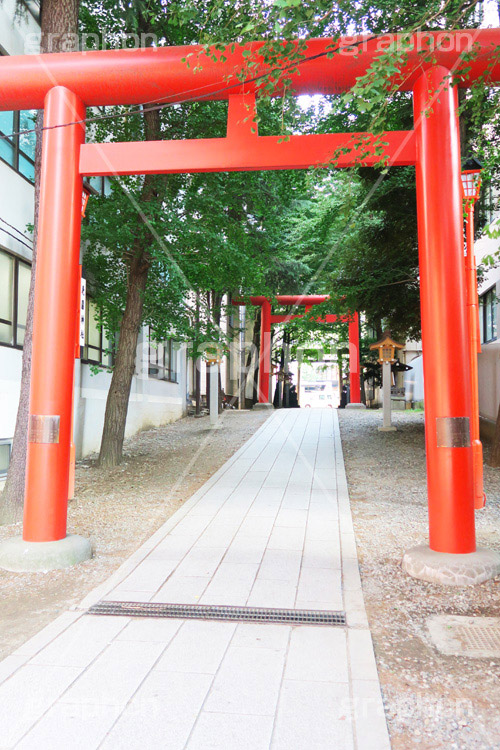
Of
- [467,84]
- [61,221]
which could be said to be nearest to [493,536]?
[467,84]

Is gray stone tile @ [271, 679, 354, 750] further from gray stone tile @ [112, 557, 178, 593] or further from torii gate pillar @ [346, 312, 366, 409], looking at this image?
torii gate pillar @ [346, 312, 366, 409]

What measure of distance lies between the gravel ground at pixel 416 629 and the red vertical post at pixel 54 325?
3085 mm

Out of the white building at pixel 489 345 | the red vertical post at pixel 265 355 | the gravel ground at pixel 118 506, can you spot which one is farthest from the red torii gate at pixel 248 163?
the red vertical post at pixel 265 355

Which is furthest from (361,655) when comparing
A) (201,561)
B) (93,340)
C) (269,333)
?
(269,333)

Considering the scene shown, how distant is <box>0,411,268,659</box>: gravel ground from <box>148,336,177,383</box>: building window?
1.90 meters

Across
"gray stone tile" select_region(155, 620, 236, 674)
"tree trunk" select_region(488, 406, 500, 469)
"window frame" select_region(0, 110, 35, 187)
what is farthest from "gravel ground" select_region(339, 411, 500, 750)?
"window frame" select_region(0, 110, 35, 187)

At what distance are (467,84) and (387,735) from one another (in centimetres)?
555

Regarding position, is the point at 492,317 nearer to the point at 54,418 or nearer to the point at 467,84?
the point at 467,84

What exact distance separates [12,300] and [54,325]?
453 cm

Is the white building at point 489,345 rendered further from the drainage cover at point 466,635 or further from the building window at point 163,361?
the drainage cover at point 466,635

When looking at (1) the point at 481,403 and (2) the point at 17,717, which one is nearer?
(2) the point at 17,717

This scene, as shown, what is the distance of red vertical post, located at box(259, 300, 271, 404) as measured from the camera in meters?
23.5

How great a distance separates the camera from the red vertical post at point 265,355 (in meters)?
23.5

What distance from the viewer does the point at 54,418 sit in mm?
5676
